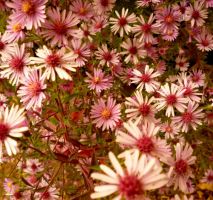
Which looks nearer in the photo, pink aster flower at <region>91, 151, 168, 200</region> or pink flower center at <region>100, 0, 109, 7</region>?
pink aster flower at <region>91, 151, 168, 200</region>

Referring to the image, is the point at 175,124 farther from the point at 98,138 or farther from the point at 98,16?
the point at 98,16

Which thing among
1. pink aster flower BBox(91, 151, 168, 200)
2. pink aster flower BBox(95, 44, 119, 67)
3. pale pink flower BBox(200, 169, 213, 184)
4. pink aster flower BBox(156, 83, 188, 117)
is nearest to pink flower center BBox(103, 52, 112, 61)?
pink aster flower BBox(95, 44, 119, 67)

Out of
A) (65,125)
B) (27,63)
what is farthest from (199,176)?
(27,63)

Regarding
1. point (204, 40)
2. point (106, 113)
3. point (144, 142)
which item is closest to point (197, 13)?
point (204, 40)

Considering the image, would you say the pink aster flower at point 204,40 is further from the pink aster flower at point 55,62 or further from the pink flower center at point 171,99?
the pink aster flower at point 55,62

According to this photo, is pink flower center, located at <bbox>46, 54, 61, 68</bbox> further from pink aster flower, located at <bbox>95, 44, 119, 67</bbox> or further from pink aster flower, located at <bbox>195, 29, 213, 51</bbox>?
pink aster flower, located at <bbox>195, 29, 213, 51</bbox>

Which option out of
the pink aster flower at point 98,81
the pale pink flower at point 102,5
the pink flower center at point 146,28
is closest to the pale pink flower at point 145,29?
the pink flower center at point 146,28

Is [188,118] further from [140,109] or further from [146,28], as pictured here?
[146,28]
